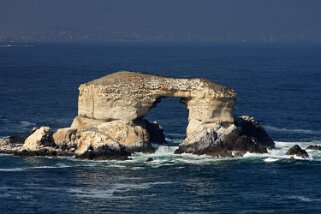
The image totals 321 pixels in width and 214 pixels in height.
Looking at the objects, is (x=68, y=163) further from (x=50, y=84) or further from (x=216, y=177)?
(x=50, y=84)

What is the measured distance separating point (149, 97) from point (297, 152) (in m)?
13.1

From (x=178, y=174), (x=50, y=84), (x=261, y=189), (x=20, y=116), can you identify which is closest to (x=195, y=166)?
(x=178, y=174)

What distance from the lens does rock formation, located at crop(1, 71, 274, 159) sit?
8806 centimetres

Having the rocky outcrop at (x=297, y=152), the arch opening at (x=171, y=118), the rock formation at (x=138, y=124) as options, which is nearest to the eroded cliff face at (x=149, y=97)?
the rock formation at (x=138, y=124)

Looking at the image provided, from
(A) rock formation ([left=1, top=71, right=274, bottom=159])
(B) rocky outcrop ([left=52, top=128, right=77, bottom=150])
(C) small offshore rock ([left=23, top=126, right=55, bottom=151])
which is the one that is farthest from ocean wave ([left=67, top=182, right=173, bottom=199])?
(B) rocky outcrop ([left=52, top=128, right=77, bottom=150])

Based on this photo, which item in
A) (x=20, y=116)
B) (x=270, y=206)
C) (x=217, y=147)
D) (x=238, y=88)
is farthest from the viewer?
(x=238, y=88)

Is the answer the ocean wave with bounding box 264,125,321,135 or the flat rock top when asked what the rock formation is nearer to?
the flat rock top

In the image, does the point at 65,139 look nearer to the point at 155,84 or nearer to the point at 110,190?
the point at 155,84

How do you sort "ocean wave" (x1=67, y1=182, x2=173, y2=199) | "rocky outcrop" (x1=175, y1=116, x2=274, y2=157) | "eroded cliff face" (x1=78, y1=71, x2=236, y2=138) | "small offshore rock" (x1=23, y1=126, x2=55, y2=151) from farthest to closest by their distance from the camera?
"eroded cliff face" (x1=78, y1=71, x2=236, y2=138) → "small offshore rock" (x1=23, y1=126, x2=55, y2=151) → "rocky outcrop" (x1=175, y1=116, x2=274, y2=157) → "ocean wave" (x1=67, y1=182, x2=173, y2=199)

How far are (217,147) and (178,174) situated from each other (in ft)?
26.0

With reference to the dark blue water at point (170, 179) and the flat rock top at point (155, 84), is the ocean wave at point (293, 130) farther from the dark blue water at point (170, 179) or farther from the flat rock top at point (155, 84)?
the flat rock top at point (155, 84)

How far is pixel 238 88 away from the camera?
495 feet

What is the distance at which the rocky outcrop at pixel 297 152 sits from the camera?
87.2 metres

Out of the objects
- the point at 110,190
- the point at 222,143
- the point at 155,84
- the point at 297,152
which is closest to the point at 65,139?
the point at 155,84
